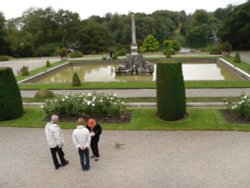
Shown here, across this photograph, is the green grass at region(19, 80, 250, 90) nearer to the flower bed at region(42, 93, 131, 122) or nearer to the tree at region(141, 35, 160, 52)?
the flower bed at region(42, 93, 131, 122)

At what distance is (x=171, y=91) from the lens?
12.1 meters

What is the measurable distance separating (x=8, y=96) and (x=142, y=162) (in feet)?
23.0

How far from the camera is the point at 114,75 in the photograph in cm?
2873

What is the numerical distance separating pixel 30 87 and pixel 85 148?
13.8 meters

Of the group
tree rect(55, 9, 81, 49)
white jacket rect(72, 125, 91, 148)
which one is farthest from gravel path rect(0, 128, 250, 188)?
tree rect(55, 9, 81, 49)

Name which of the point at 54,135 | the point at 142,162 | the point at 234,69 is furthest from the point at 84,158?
the point at 234,69

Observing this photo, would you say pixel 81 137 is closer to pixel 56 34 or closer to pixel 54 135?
pixel 54 135

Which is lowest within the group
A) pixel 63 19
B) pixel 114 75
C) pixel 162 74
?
pixel 114 75

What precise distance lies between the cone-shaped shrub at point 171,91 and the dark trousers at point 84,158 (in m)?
4.72

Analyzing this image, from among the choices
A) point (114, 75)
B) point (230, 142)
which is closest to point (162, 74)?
point (230, 142)

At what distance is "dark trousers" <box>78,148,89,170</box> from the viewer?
8312 millimetres

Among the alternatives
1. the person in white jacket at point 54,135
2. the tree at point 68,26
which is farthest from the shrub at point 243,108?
the tree at point 68,26

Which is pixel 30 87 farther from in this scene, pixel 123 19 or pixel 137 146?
pixel 123 19

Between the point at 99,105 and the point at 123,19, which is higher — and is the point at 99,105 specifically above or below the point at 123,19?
below
